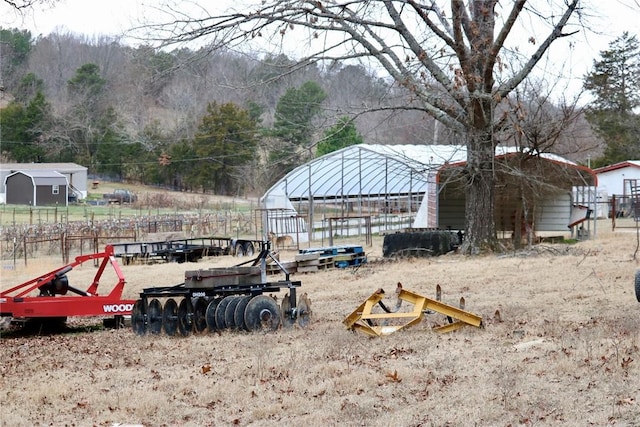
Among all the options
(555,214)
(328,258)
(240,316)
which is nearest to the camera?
(240,316)

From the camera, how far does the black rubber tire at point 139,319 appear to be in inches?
576

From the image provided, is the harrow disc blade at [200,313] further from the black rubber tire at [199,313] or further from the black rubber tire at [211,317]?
the black rubber tire at [211,317]

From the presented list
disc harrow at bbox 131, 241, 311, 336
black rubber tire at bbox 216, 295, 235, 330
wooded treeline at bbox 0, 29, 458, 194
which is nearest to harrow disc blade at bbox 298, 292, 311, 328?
disc harrow at bbox 131, 241, 311, 336

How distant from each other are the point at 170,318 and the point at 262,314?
155 cm

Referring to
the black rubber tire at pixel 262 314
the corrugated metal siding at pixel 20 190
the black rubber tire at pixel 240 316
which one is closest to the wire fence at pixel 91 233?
the black rubber tire at pixel 240 316

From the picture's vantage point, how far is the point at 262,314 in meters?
13.8

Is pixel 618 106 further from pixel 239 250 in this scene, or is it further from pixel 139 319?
pixel 139 319

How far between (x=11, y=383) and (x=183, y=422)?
9.61ft

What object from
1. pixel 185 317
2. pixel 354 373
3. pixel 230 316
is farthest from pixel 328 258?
pixel 354 373

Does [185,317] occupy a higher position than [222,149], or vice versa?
[222,149]

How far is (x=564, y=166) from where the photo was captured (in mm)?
30656

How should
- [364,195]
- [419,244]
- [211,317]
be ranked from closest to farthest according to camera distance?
[211,317]
[419,244]
[364,195]

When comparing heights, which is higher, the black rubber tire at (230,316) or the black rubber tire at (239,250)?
the black rubber tire at (239,250)

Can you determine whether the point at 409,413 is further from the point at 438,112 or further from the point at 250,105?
the point at 250,105
